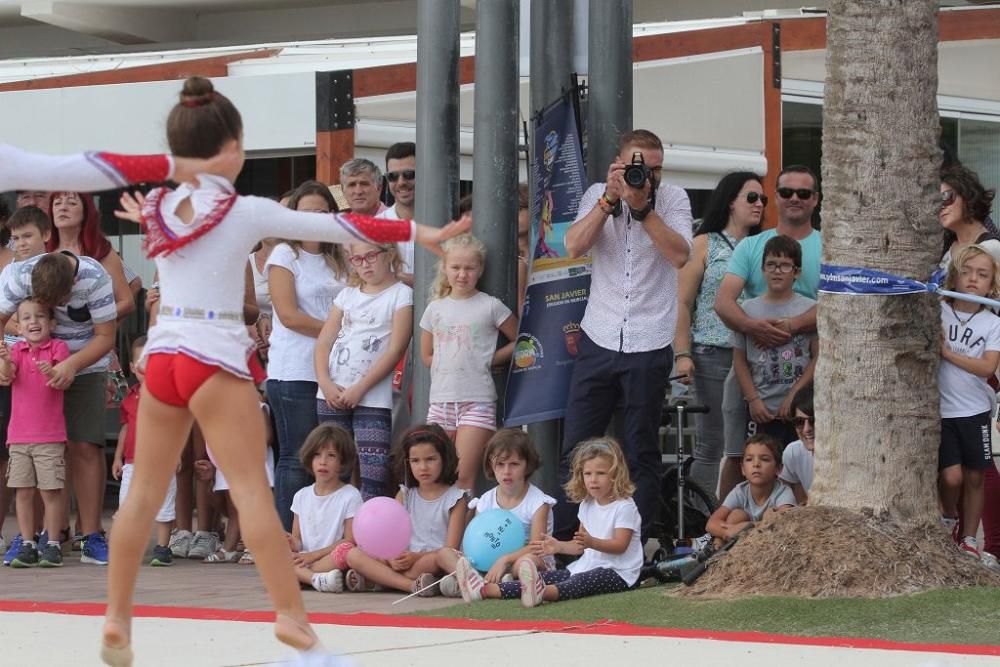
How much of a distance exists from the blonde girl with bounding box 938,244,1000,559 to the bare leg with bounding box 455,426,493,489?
2.32 metres

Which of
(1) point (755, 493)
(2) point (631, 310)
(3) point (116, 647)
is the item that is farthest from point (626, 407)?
(3) point (116, 647)

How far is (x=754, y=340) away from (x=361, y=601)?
8.38 ft

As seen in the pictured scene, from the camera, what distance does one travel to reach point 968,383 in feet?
25.9

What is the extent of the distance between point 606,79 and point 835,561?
3.21m

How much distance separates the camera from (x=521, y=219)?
942 cm

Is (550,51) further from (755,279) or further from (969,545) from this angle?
(969,545)

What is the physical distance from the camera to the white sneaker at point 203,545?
31.1 ft

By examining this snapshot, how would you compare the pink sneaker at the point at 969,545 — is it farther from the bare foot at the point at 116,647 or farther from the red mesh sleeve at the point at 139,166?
the red mesh sleeve at the point at 139,166

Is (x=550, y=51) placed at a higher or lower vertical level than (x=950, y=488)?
higher

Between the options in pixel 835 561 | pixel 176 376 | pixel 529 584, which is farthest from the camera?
pixel 529 584

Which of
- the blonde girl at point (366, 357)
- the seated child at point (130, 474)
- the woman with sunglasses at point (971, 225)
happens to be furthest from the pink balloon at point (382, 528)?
the woman with sunglasses at point (971, 225)

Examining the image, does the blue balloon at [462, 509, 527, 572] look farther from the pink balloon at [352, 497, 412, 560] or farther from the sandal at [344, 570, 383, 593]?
the sandal at [344, 570, 383, 593]

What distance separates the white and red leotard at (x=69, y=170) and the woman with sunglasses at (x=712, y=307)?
4495 millimetres

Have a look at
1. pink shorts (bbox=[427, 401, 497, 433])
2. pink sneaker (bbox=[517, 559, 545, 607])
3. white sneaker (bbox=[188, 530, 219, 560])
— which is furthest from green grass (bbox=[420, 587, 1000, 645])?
white sneaker (bbox=[188, 530, 219, 560])
